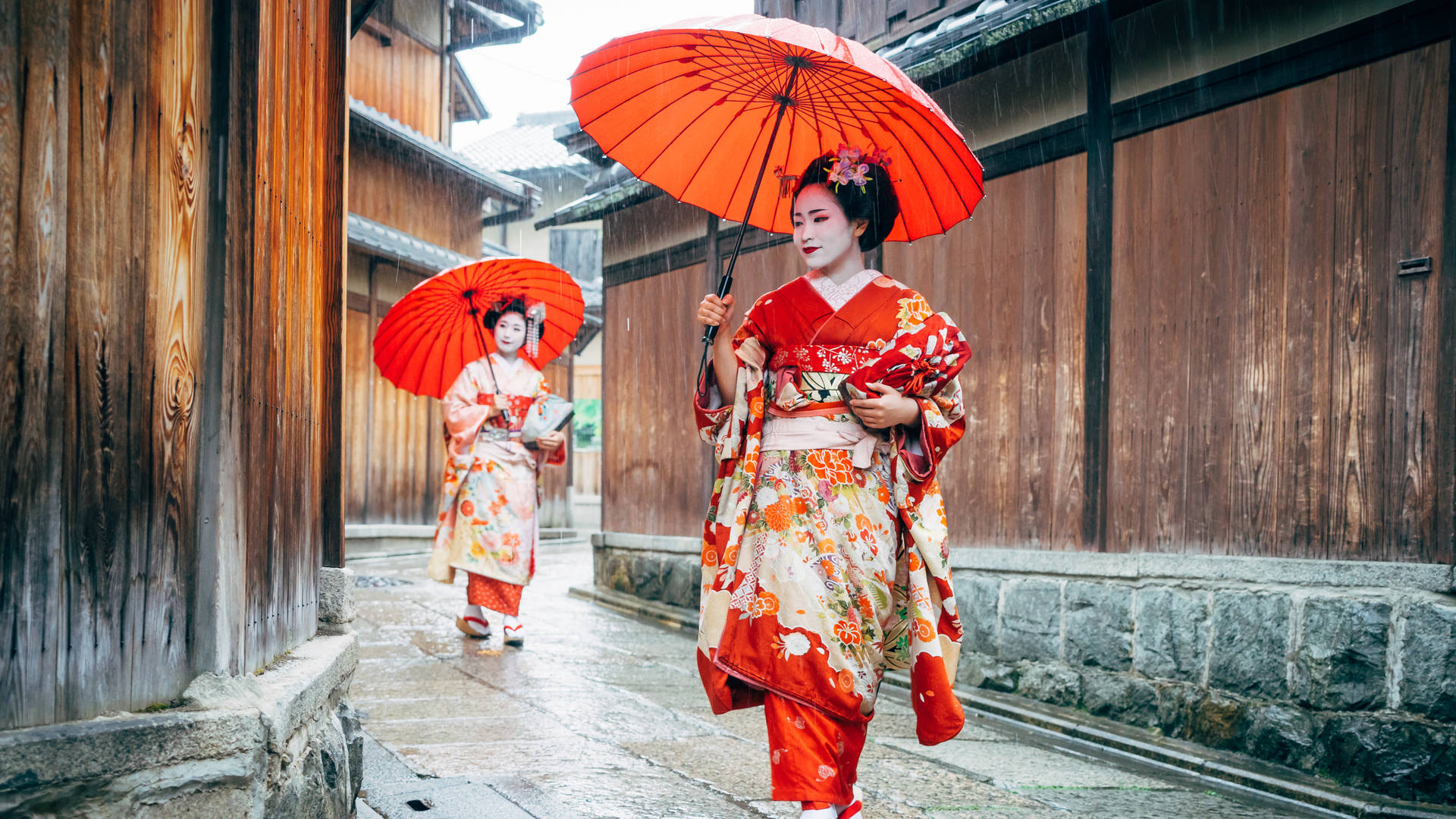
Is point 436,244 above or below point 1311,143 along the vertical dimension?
above

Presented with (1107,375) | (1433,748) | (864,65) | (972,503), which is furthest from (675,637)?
(864,65)

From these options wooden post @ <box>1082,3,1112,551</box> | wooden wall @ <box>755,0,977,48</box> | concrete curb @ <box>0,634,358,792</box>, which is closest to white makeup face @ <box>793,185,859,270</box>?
concrete curb @ <box>0,634,358,792</box>

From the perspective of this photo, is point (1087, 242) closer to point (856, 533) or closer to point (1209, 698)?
point (1209, 698)

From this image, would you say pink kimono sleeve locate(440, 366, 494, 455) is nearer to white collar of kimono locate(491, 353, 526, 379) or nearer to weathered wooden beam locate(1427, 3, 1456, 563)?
white collar of kimono locate(491, 353, 526, 379)

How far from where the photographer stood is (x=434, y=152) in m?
16.5

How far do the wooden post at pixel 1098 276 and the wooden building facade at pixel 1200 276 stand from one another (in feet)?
0.04

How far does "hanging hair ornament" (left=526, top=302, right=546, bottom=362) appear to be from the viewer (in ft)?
24.2

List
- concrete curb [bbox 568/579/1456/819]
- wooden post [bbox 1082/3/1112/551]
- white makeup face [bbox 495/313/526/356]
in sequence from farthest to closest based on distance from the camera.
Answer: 1. white makeup face [bbox 495/313/526/356]
2. wooden post [bbox 1082/3/1112/551]
3. concrete curb [bbox 568/579/1456/819]

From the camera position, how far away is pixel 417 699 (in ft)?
16.9

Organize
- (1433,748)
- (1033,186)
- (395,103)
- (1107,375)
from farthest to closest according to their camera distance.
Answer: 1. (395,103)
2. (1033,186)
3. (1107,375)
4. (1433,748)

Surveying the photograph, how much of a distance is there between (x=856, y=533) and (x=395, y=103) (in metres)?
15.3

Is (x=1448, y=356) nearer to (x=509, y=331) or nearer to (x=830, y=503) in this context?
(x=830, y=503)

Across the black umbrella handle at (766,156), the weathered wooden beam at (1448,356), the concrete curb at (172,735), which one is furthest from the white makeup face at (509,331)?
the weathered wooden beam at (1448,356)

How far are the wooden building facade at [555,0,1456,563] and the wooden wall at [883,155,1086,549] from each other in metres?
0.01
